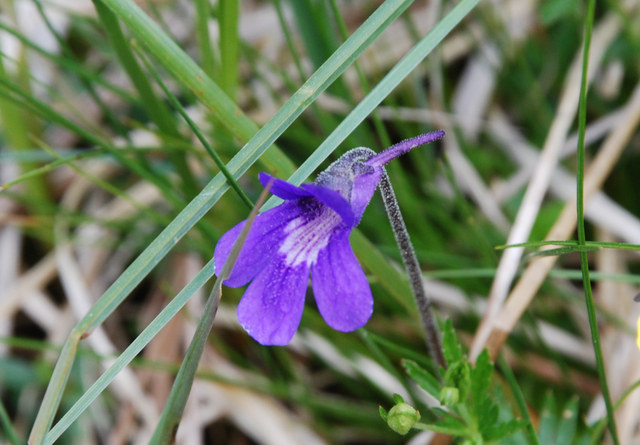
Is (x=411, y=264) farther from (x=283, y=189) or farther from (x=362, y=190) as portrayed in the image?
(x=283, y=189)

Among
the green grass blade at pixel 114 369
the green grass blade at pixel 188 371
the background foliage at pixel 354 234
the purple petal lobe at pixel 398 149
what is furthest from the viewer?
the background foliage at pixel 354 234

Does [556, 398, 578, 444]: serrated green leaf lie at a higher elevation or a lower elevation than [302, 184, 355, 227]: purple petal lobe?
lower

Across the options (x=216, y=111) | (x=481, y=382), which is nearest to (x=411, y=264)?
(x=481, y=382)

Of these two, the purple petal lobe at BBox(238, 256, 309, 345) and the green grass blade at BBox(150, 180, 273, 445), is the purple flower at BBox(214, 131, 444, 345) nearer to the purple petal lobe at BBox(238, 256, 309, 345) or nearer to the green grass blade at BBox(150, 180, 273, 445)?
the purple petal lobe at BBox(238, 256, 309, 345)

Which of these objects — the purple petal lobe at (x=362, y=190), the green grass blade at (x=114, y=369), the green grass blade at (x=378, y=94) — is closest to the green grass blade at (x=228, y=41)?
the green grass blade at (x=378, y=94)

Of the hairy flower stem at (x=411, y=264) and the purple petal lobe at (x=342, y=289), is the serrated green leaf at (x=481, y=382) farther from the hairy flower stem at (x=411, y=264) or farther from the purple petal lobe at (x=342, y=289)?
the purple petal lobe at (x=342, y=289)

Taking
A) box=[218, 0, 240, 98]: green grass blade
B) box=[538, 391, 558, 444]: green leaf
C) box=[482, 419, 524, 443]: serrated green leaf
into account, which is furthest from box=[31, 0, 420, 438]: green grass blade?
box=[538, 391, 558, 444]: green leaf

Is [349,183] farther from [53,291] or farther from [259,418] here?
[53,291]
